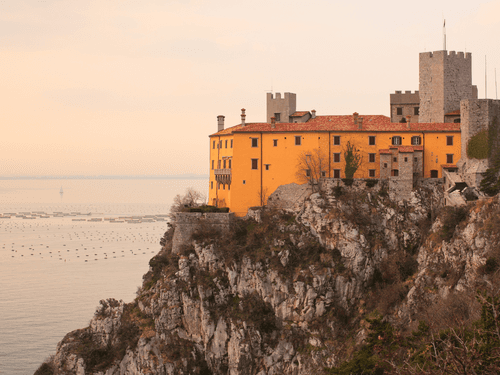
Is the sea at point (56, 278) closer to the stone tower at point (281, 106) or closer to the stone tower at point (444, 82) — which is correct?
the stone tower at point (281, 106)

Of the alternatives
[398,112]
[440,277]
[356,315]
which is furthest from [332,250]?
[398,112]

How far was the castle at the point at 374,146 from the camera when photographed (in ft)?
212

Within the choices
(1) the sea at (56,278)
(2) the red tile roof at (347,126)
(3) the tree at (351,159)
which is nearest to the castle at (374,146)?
(2) the red tile roof at (347,126)

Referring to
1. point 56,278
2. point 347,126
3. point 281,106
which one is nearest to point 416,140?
point 347,126

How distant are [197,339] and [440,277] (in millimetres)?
24409

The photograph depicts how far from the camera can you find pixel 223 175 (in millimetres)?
69438

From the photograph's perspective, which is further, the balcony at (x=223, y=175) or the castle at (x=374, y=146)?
the balcony at (x=223, y=175)

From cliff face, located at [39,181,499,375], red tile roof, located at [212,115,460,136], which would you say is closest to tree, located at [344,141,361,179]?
cliff face, located at [39,181,499,375]

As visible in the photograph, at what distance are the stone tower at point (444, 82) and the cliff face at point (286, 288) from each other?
11.7 meters

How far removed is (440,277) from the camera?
57.4 meters

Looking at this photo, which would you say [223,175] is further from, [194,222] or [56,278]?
[56,278]

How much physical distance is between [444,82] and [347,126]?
12.8 metres

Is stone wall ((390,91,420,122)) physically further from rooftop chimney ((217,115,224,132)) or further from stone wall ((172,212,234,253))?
stone wall ((172,212,234,253))

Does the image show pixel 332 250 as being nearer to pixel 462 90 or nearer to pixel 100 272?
pixel 462 90
